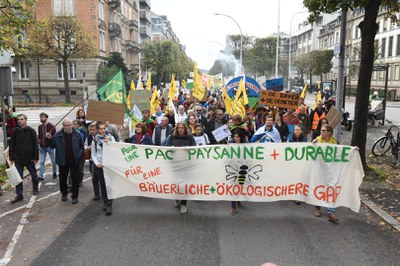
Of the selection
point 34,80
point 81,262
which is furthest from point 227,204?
point 34,80

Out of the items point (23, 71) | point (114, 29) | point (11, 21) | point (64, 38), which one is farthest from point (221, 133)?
point (114, 29)

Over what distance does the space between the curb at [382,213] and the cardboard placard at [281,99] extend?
151 inches

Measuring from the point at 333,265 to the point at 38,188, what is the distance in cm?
655

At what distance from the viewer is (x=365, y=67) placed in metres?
9.34

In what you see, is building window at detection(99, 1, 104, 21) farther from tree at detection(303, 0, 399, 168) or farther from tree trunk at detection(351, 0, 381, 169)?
tree trunk at detection(351, 0, 381, 169)

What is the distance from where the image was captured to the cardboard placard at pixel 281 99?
11047 mm

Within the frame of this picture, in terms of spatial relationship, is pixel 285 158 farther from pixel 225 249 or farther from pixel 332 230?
pixel 225 249

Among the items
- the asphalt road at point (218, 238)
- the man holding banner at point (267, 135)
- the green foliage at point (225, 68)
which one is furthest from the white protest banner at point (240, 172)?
Answer: the green foliage at point (225, 68)

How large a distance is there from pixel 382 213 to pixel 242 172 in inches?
103

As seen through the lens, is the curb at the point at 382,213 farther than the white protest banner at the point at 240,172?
No

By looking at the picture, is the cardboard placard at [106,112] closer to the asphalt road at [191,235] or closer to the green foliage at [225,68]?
the asphalt road at [191,235]

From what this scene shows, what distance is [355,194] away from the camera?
654cm

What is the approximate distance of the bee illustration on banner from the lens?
6.81 m

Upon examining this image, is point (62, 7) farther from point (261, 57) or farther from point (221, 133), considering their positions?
point (261, 57)
